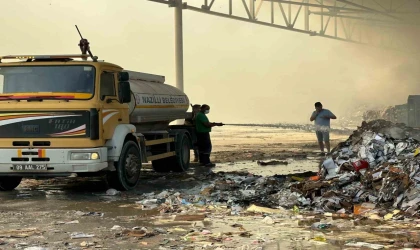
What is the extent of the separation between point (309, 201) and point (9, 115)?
5.07 m

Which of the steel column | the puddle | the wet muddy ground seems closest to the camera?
the wet muddy ground

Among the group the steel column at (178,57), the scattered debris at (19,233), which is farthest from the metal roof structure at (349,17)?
the scattered debris at (19,233)

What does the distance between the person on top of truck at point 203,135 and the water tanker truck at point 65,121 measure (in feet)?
14.0

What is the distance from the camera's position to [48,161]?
9.41 metres

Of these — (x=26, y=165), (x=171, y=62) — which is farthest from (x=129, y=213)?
(x=171, y=62)

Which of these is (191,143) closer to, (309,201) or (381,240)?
(309,201)

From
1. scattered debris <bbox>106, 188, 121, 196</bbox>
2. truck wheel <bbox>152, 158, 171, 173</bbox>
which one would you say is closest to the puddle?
truck wheel <bbox>152, 158, 171, 173</bbox>

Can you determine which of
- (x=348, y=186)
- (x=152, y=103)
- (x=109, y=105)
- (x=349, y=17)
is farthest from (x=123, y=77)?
(x=349, y=17)

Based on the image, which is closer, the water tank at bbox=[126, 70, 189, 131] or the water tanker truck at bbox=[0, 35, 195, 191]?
the water tanker truck at bbox=[0, 35, 195, 191]

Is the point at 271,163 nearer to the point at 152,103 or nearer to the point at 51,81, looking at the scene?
the point at 152,103

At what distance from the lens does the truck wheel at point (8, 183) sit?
10.7m

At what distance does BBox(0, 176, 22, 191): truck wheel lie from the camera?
35.1ft

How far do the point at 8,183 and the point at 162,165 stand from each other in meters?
4.25

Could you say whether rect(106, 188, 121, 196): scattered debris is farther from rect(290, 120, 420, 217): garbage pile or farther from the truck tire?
rect(290, 120, 420, 217): garbage pile
